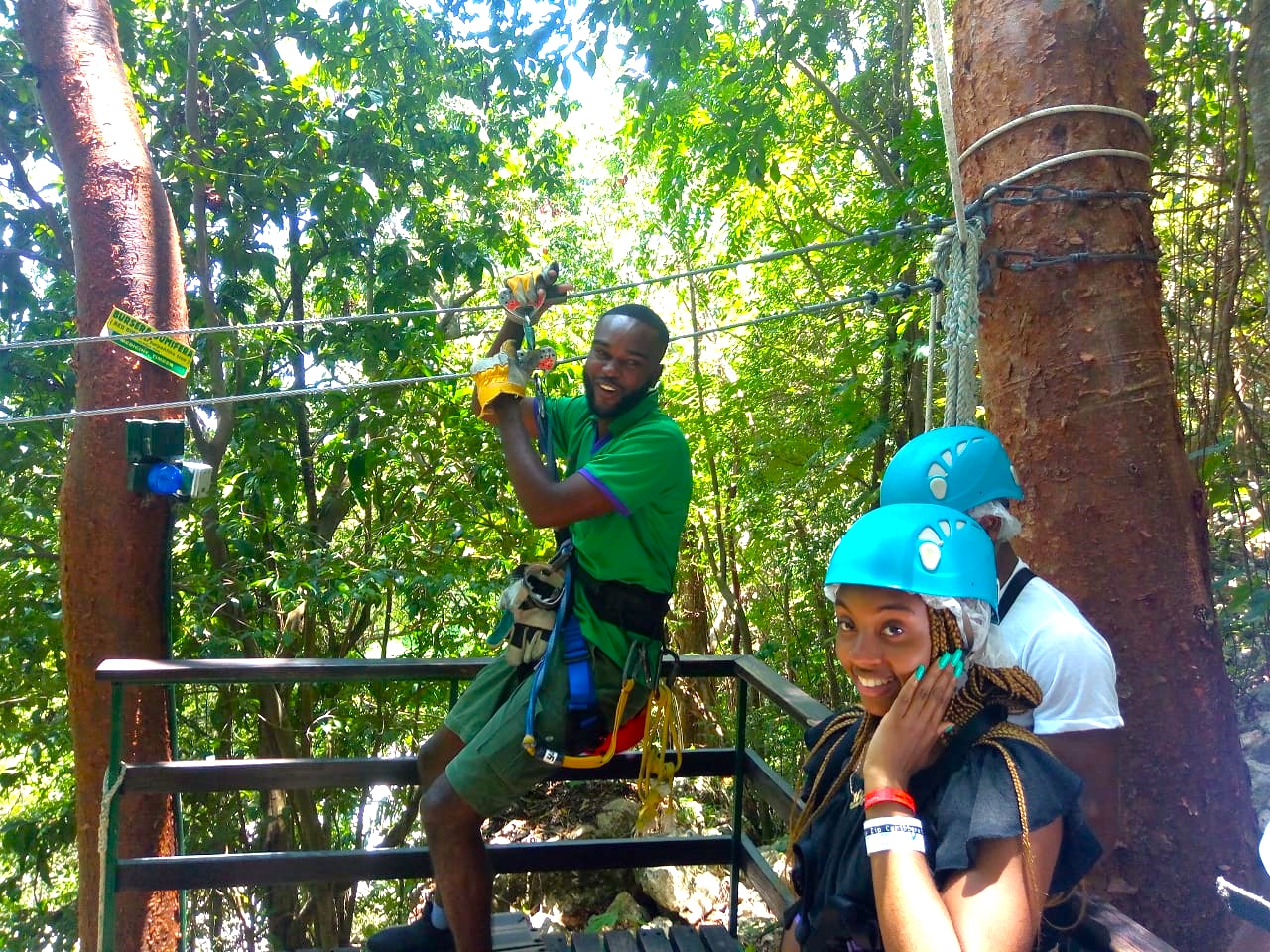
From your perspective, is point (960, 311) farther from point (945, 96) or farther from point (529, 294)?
point (529, 294)

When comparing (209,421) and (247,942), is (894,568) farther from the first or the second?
(247,942)

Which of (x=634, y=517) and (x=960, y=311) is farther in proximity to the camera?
(x=634, y=517)

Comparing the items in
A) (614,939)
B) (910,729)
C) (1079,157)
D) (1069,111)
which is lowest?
(614,939)

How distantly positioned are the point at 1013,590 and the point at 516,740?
1.21 metres

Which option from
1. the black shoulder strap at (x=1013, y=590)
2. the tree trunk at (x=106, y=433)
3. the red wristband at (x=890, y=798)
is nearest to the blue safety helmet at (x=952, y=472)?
the black shoulder strap at (x=1013, y=590)

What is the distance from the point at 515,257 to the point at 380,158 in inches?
49.8

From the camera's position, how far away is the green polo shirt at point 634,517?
7.75 ft

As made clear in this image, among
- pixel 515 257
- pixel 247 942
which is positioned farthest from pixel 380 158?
pixel 247 942

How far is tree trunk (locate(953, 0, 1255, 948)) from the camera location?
193cm

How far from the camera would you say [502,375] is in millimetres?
2490

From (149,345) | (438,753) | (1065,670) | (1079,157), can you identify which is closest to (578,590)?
(438,753)

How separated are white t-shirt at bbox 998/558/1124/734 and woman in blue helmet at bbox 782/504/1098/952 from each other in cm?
23

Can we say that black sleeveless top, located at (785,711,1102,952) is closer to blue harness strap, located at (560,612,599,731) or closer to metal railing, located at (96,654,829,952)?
blue harness strap, located at (560,612,599,731)

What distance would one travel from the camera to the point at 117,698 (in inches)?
107
